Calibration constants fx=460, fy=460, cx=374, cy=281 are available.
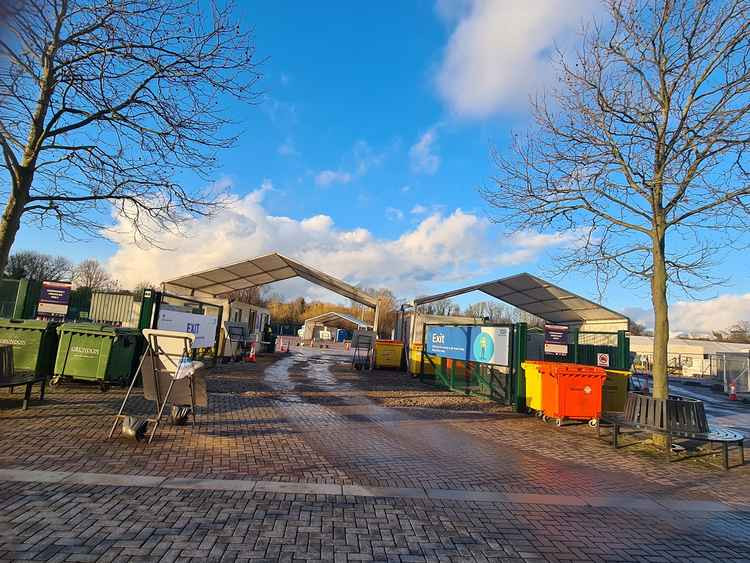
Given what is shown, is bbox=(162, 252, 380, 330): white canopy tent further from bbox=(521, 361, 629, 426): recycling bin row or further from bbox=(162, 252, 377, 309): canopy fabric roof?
bbox=(521, 361, 629, 426): recycling bin row

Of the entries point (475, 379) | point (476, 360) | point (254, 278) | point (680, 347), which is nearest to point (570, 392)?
point (476, 360)

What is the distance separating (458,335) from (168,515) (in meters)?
11.8

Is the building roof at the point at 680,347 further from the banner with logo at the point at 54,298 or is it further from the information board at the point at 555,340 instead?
the banner with logo at the point at 54,298

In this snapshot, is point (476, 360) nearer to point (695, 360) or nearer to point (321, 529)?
point (321, 529)

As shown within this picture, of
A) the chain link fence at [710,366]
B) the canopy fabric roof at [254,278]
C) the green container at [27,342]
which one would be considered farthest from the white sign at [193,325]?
the chain link fence at [710,366]

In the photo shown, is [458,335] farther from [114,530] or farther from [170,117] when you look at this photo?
[114,530]

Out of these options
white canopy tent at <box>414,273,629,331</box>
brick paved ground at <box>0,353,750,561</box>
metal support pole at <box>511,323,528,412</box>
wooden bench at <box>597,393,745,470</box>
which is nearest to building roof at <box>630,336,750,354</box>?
white canopy tent at <box>414,273,629,331</box>

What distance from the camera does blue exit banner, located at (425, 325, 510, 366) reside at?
1231 cm

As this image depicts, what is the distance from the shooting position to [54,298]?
14.6m

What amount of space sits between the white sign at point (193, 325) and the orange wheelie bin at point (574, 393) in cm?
843

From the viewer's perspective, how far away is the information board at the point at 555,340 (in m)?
13.5

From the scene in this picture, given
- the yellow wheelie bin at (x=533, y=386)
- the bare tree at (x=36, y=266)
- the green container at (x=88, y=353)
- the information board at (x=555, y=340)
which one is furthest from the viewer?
the bare tree at (x=36, y=266)

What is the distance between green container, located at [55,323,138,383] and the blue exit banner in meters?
9.27

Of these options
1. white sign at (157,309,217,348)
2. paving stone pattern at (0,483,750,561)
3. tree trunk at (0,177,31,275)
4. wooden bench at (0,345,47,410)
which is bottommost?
paving stone pattern at (0,483,750,561)
